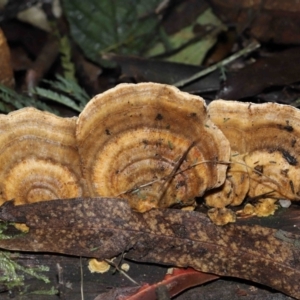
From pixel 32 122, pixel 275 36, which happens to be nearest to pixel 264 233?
pixel 32 122

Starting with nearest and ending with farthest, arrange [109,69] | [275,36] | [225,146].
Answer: [225,146], [275,36], [109,69]

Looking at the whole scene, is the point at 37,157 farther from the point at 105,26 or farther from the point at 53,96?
the point at 105,26

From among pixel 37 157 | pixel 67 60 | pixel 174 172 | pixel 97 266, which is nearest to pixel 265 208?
pixel 174 172

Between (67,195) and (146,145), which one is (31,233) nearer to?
(67,195)

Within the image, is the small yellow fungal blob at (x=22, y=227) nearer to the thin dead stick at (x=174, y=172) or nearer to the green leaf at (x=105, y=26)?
the thin dead stick at (x=174, y=172)

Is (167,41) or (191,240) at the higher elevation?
(167,41)

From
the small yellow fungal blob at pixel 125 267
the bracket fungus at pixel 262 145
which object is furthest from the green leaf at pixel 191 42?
the small yellow fungal blob at pixel 125 267
